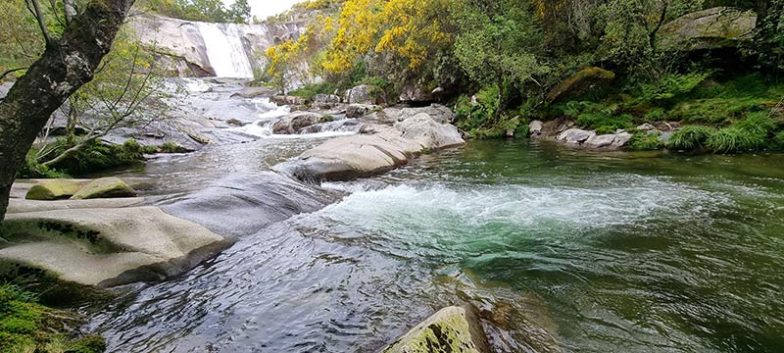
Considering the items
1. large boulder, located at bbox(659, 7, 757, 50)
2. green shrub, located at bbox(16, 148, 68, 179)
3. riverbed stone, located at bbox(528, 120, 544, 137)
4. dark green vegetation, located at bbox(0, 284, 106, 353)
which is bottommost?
dark green vegetation, located at bbox(0, 284, 106, 353)

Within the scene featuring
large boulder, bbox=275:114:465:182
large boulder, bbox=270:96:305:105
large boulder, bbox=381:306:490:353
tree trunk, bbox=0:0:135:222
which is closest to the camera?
large boulder, bbox=381:306:490:353

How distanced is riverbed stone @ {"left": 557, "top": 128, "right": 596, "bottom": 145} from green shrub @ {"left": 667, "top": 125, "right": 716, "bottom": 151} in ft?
9.31

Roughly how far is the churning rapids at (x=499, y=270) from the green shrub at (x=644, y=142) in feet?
11.6

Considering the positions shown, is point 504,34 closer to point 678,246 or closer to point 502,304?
point 678,246

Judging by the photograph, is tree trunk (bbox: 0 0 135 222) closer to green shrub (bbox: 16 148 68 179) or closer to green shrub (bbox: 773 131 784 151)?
green shrub (bbox: 16 148 68 179)

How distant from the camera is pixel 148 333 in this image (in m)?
3.71

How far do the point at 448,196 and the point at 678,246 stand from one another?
4.23 m

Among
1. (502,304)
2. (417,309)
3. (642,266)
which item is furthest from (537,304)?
(642,266)

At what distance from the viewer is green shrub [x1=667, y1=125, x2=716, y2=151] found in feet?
37.8

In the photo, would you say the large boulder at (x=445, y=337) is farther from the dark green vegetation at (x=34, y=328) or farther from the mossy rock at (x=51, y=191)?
the mossy rock at (x=51, y=191)

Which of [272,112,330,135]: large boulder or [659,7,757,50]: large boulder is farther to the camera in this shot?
[272,112,330,135]: large boulder

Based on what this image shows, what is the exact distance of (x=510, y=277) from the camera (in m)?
4.65

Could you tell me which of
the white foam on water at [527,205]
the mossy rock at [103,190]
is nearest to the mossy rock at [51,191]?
the mossy rock at [103,190]

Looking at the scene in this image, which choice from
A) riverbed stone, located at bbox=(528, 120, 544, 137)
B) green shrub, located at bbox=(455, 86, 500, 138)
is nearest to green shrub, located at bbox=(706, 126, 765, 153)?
riverbed stone, located at bbox=(528, 120, 544, 137)
